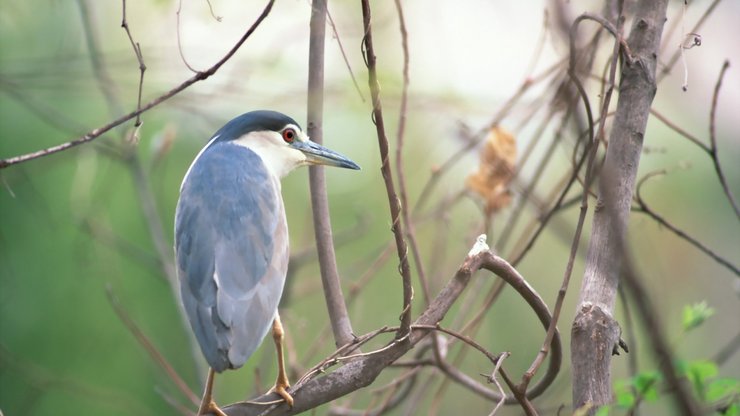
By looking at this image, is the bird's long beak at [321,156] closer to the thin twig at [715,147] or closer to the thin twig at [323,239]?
the thin twig at [323,239]

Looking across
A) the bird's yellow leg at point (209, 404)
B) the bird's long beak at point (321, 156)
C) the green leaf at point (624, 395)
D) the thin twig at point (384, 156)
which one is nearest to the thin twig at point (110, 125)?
the thin twig at point (384, 156)

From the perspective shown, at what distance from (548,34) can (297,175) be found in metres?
2.41

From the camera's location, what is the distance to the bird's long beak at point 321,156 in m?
2.66

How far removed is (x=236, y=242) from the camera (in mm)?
2305

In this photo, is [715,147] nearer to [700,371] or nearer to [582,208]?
[582,208]

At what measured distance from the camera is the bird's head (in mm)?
2742

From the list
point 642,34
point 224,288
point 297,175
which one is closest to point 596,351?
point 642,34

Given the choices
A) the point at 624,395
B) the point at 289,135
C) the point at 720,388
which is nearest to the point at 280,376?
the point at 289,135

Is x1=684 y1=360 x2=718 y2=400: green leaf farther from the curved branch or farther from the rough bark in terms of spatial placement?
the curved branch

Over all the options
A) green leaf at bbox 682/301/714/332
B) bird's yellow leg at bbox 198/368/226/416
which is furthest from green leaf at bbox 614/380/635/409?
bird's yellow leg at bbox 198/368/226/416

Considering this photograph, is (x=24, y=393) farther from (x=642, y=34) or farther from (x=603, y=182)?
(x=603, y=182)

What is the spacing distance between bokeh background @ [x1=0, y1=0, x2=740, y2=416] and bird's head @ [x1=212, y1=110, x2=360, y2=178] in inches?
22.5

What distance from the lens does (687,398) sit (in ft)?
3.17

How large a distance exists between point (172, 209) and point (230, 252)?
2.85 m
